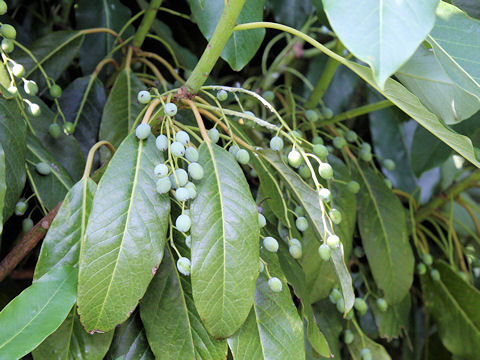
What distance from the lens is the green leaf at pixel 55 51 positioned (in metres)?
1.03

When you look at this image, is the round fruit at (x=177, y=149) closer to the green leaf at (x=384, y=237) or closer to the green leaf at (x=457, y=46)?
the green leaf at (x=457, y=46)

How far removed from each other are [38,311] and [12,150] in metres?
0.24

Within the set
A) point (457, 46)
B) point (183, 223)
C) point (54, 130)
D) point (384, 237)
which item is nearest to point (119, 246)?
point (183, 223)

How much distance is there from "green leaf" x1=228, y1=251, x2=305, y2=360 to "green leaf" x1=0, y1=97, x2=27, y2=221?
0.36 m

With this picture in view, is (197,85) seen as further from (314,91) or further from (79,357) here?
(314,91)

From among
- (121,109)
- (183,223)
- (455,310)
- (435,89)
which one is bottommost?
(455,310)

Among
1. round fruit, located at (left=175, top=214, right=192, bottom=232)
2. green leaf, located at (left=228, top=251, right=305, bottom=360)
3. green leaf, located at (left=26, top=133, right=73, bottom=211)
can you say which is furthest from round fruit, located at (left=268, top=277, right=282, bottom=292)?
green leaf, located at (left=26, top=133, right=73, bottom=211)

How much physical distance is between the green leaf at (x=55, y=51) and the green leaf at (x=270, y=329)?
1.97 feet

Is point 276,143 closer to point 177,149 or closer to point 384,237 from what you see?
point 177,149

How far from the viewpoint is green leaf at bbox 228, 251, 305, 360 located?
0.68 metres

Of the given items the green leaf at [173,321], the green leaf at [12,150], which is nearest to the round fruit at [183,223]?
the green leaf at [173,321]

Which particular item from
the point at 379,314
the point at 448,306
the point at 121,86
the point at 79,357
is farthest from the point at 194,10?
the point at 448,306

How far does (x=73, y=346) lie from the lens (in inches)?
27.2

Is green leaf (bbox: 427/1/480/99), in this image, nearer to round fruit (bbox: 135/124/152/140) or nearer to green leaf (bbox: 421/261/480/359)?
round fruit (bbox: 135/124/152/140)
